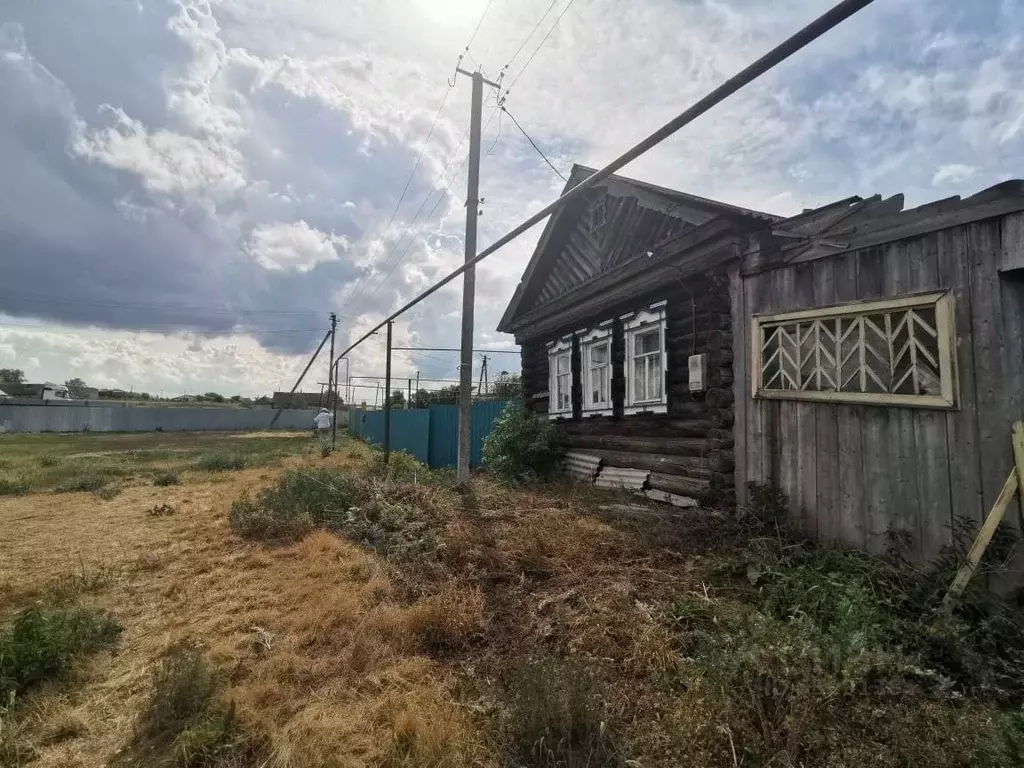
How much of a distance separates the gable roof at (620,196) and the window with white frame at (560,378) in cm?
141

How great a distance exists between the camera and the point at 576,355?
32.0ft

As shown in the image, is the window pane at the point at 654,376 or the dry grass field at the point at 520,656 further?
the window pane at the point at 654,376

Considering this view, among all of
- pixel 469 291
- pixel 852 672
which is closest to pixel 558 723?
pixel 852 672

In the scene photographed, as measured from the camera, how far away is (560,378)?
10.4 m

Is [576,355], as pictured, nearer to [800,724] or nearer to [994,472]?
[994,472]

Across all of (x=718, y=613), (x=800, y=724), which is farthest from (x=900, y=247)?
(x=800, y=724)

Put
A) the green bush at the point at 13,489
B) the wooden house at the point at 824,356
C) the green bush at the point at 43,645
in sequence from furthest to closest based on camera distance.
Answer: the green bush at the point at 13,489
the wooden house at the point at 824,356
the green bush at the point at 43,645

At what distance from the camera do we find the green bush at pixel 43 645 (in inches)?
123

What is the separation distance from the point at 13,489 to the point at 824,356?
52.9ft

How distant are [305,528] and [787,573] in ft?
19.0

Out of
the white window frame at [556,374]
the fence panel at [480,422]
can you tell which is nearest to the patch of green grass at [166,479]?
the fence panel at [480,422]

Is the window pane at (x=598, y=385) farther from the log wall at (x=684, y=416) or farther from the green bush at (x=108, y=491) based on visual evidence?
the green bush at (x=108, y=491)

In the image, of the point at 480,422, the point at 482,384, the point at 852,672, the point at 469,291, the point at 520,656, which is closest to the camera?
the point at 852,672

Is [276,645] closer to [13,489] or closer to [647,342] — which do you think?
[647,342]
